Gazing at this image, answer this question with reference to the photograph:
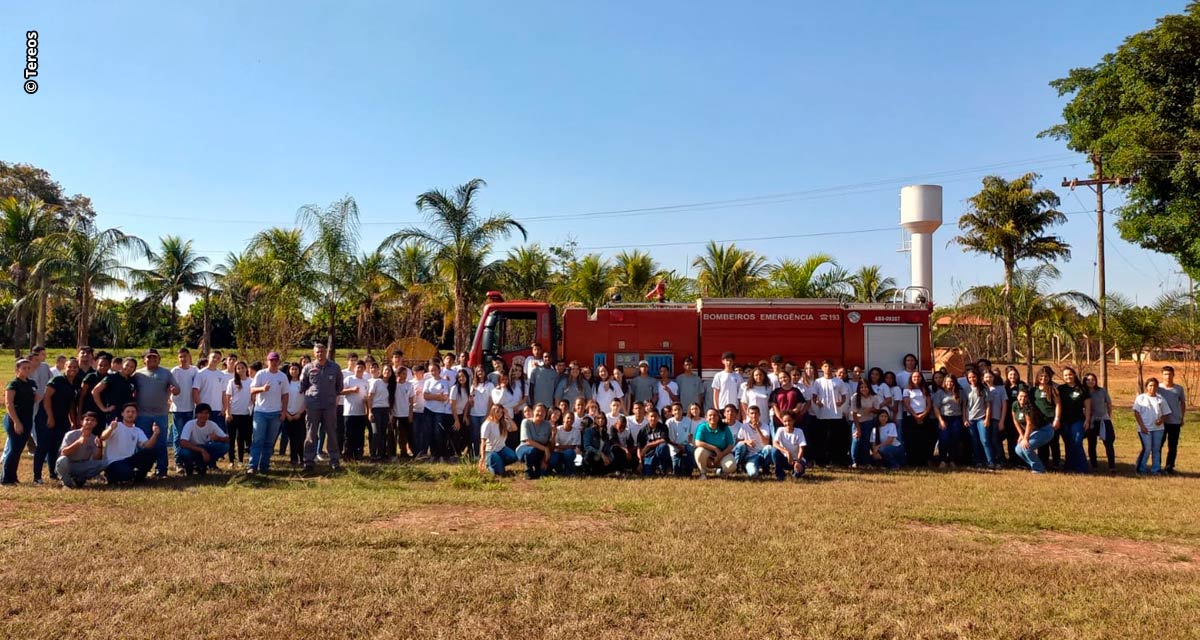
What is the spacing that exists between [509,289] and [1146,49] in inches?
705

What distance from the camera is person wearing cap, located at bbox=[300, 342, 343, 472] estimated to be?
1128 centimetres

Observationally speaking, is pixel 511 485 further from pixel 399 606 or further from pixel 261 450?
pixel 399 606

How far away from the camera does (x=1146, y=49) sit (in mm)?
19594

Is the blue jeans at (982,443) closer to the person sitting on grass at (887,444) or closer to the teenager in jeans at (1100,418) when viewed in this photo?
the person sitting on grass at (887,444)

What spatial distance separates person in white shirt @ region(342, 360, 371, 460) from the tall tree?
733 inches

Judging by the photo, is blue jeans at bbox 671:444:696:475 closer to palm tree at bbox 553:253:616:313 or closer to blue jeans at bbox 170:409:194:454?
blue jeans at bbox 170:409:194:454

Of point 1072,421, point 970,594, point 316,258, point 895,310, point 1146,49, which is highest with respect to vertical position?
point 1146,49

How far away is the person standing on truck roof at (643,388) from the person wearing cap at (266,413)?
543 centimetres

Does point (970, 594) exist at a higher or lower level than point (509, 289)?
lower

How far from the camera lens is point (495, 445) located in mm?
11031

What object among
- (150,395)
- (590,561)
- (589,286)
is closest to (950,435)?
(590,561)

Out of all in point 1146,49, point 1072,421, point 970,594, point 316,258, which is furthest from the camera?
point 316,258

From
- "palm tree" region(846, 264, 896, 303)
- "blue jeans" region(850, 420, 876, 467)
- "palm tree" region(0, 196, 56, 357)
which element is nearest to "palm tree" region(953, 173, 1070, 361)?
"palm tree" region(846, 264, 896, 303)

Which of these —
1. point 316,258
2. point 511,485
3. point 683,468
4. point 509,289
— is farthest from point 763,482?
point 316,258
